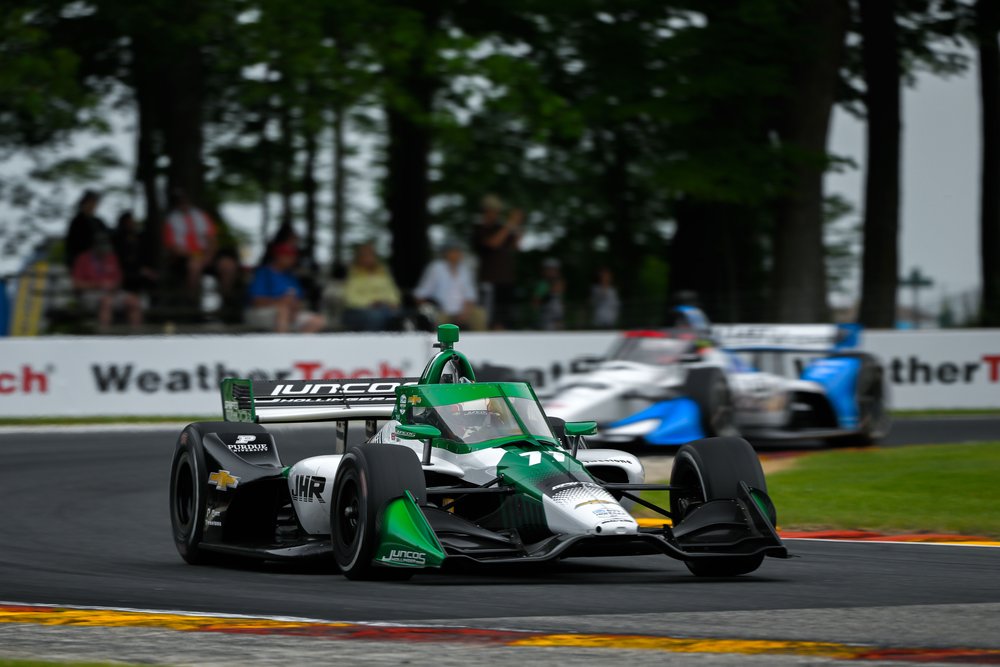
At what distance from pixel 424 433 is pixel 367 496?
2.44 ft

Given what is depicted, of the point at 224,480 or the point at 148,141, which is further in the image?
the point at 148,141

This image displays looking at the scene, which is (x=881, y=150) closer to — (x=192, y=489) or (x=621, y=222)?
(x=621, y=222)

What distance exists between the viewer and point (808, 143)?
26016 millimetres

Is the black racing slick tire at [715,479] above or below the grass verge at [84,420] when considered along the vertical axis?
above

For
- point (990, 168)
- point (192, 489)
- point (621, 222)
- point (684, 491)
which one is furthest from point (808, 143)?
point (684, 491)

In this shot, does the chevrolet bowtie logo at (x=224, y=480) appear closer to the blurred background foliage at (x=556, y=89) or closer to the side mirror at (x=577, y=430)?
the side mirror at (x=577, y=430)

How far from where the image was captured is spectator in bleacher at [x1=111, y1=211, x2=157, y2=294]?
826 inches

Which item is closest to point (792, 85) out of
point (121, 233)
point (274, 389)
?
point (121, 233)

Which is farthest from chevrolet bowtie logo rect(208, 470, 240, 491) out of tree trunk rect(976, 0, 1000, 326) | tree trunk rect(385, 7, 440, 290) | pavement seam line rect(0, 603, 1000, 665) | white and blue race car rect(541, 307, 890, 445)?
tree trunk rect(976, 0, 1000, 326)

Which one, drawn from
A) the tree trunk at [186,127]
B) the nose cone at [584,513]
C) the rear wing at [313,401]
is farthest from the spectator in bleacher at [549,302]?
the nose cone at [584,513]

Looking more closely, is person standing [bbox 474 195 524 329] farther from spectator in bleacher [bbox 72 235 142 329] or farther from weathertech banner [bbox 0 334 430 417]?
spectator in bleacher [bbox 72 235 142 329]

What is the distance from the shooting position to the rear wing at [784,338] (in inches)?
698

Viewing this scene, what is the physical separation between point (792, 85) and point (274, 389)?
17227 mm

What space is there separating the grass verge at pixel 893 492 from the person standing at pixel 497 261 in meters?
6.77
